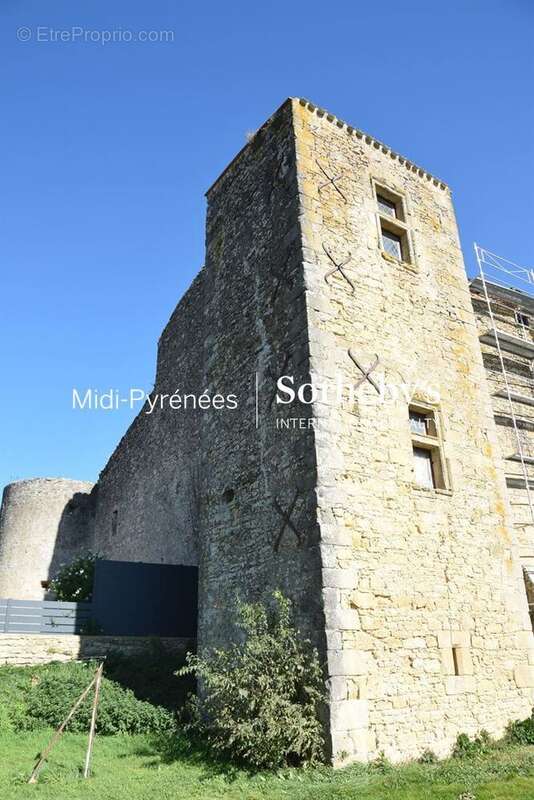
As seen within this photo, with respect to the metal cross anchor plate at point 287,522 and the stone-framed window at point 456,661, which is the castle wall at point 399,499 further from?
the metal cross anchor plate at point 287,522

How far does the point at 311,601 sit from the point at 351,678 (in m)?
0.88

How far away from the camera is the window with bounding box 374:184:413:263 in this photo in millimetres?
9859

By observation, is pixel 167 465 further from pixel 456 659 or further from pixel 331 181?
pixel 456 659

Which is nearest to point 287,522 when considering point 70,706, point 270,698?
point 270,698

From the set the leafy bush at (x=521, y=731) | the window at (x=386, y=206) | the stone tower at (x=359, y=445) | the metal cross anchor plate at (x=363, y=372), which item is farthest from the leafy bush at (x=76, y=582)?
the window at (x=386, y=206)

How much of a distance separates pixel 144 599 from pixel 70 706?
357 centimetres

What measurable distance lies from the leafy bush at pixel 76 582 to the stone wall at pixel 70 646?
3165mm

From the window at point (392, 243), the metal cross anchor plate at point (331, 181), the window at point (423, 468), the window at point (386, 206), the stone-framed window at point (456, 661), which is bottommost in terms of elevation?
the stone-framed window at point (456, 661)

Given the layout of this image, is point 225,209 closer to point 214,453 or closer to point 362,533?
point 214,453

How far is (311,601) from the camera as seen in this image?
672cm

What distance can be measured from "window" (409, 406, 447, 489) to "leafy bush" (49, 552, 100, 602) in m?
8.42

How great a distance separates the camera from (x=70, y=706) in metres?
7.98

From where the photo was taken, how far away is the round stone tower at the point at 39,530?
21.1 meters

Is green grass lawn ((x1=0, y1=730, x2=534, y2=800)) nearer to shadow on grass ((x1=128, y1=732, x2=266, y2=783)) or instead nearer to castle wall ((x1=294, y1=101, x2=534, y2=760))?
shadow on grass ((x1=128, y1=732, x2=266, y2=783))
